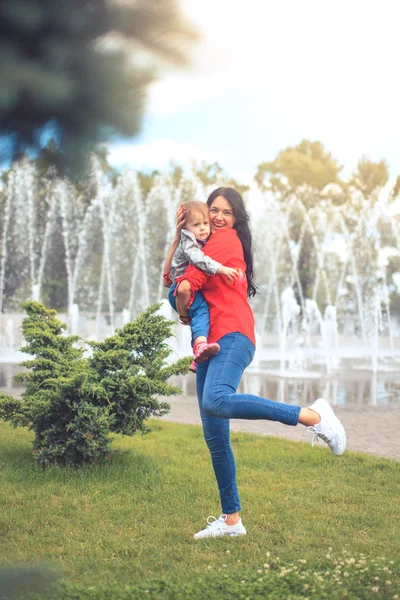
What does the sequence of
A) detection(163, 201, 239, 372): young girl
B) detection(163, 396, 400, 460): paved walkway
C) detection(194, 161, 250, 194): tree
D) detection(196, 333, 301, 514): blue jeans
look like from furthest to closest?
detection(194, 161, 250, 194): tree, detection(163, 396, 400, 460): paved walkway, detection(163, 201, 239, 372): young girl, detection(196, 333, 301, 514): blue jeans

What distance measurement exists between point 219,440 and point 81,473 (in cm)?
169

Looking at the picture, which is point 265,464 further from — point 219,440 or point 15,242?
point 15,242

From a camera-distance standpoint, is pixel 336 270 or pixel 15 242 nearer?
pixel 15 242

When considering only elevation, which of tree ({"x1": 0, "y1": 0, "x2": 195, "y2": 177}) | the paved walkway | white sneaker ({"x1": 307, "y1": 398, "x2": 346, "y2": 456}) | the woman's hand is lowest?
the paved walkway

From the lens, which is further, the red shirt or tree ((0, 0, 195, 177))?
the red shirt

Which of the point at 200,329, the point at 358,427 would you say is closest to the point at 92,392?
the point at 200,329

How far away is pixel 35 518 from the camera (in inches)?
144

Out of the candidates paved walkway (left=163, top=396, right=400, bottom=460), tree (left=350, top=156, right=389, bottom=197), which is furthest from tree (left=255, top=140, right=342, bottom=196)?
paved walkway (left=163, top=396, right=400, bottom=460)

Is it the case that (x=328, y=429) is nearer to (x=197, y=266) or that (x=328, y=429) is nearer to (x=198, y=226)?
(x=197, y=266)

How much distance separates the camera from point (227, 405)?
116 inches

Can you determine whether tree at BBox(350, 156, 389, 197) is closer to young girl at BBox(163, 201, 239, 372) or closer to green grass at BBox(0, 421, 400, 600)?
Result: green grass at BBox(0, 421, 400, 600)

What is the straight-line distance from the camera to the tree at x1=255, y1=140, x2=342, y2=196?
37.4 m

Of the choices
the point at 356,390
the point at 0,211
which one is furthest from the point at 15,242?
the point at 356,390

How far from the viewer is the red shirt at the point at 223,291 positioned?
3109 mm
